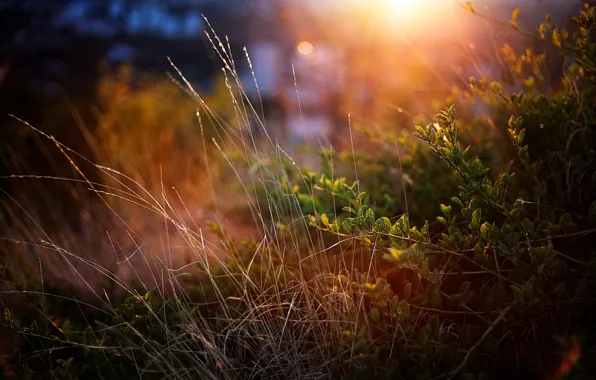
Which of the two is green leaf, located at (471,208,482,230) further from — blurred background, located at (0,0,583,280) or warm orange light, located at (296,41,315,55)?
warm orange light, located at (296,41,315,55)

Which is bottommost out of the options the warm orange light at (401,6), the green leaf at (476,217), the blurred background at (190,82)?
the blurred background at (190,82)

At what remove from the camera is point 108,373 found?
208cm

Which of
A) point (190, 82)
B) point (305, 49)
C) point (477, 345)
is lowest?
point (190, 82)

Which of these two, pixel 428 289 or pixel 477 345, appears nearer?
pixel 477 345

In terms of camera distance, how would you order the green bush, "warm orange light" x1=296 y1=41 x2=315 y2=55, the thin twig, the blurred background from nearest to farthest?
the thin twig
the green bush
the blurred background
"warm orange light" x1=296 y1=41 x2=315 y2=55

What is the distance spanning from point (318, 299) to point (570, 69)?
138 cm

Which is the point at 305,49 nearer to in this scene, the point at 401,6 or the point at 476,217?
the point at 401,6

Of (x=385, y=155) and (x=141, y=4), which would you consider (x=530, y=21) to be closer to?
(x=385, y=155)

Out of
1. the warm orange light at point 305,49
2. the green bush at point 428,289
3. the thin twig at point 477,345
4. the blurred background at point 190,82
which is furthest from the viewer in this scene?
the warm orange light at point 305,49

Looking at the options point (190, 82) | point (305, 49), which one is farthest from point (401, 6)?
point (190, 82)

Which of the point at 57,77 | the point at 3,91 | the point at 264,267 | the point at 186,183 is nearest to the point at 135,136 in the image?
the point at 186,183

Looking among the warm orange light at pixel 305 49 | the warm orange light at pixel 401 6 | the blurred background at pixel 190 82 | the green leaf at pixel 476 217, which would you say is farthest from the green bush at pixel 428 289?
the warm orange light at pixel 401 6

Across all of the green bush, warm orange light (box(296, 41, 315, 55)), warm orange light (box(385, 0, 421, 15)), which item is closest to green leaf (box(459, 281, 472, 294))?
the green bush

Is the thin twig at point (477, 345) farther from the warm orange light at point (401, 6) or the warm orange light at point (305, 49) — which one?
the warm orange light at point (401, 6)
